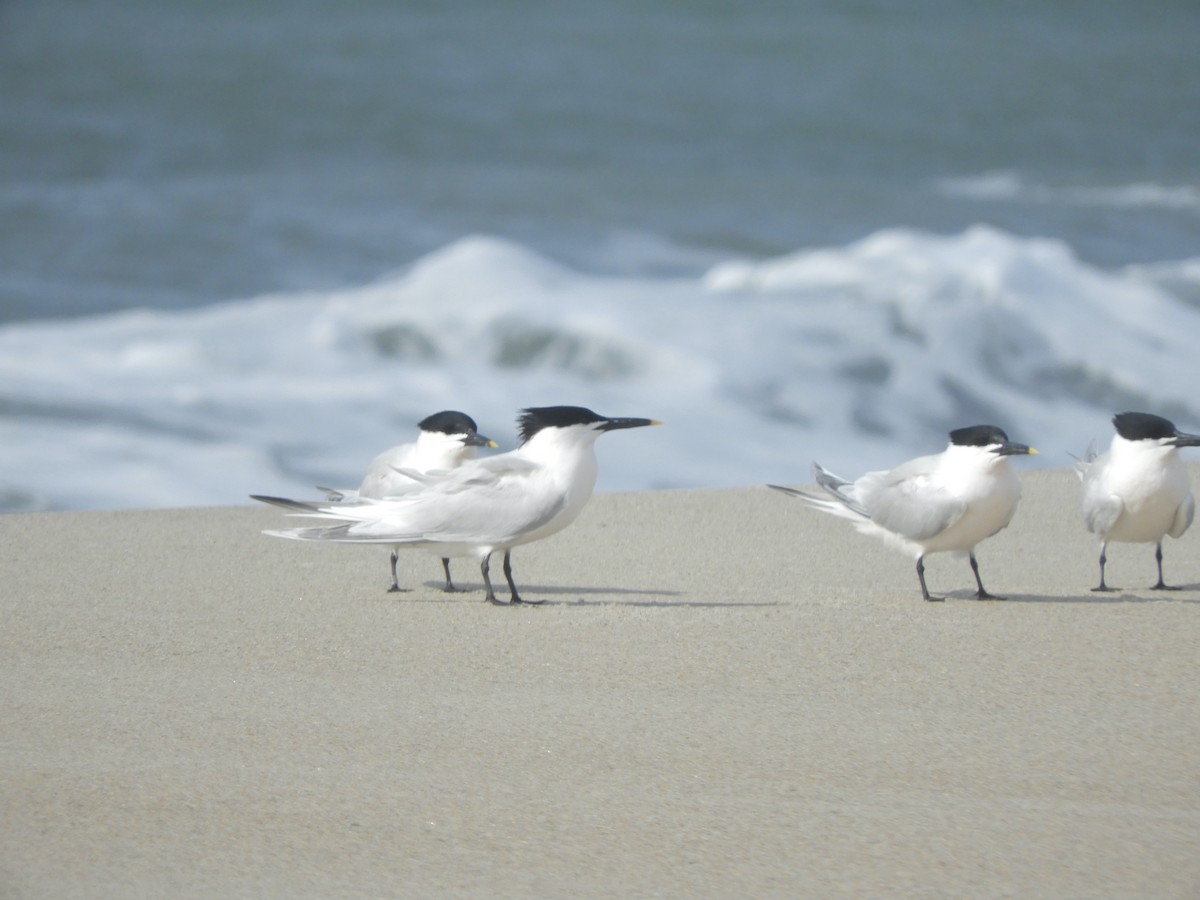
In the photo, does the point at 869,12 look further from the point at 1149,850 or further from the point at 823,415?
the point at 1149,850

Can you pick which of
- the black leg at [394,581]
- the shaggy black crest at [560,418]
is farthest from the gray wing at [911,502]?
the black leg at [394,581]

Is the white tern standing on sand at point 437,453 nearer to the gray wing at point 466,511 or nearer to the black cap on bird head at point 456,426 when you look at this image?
the black cap on bird head at point 456,426

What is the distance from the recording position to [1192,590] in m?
4.64

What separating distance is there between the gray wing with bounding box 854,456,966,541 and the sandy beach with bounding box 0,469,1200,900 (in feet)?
0.73

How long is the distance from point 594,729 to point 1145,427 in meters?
2.23

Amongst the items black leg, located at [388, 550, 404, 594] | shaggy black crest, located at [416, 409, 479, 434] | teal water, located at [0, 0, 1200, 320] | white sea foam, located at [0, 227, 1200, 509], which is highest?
teal water, located at [0, 0, 1200, 320]

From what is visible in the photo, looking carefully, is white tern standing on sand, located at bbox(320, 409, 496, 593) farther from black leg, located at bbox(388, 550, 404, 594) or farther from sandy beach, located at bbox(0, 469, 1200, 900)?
sandy beach, located at bbox(0, 469, 1200, 900)

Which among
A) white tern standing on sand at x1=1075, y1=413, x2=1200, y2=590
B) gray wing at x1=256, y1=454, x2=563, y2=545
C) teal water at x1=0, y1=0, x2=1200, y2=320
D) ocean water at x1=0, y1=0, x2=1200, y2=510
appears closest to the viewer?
gray wing at x1=256, y1=454, x2=563, y2=545

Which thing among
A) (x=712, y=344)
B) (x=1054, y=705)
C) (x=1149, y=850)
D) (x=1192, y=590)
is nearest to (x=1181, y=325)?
(x=712, y=344)

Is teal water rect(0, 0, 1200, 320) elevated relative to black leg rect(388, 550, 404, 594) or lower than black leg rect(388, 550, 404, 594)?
elevated

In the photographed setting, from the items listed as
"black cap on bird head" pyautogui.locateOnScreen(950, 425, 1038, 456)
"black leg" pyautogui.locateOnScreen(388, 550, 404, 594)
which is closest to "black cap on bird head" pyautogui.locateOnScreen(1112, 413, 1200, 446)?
"black cap on bird head" pyautogui.locateOnScreen(950, 425, 1038, 456)

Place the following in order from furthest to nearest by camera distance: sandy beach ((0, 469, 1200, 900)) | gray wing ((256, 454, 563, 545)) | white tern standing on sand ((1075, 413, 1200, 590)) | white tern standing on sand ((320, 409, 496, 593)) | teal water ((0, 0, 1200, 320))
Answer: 1. teal water ((0, 0, 1200, 320))
2. white tern standing on sand ((320, 409, 496, 593))
3. white tern standing on sand ((1075, 413, 1200, 590))
4. gray wing ((256, 454, 563, 545))
5. sandy beach ((0, 469, 1200, 900))

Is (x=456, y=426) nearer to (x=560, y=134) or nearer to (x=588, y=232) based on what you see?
(x=588, y=232)

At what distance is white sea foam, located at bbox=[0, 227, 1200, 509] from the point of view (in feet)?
26.3
